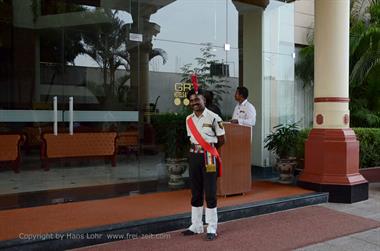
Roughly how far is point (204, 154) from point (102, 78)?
493 centimetres

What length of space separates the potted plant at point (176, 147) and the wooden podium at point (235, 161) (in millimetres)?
1237

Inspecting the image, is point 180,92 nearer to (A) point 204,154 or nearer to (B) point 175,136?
(B) point 175,136

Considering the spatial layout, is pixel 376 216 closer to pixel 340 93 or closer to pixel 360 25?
pixel 340 93

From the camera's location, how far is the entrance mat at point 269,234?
4.80m

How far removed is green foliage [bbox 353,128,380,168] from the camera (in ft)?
A: 29.7

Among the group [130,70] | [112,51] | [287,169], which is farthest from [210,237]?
[112,51]

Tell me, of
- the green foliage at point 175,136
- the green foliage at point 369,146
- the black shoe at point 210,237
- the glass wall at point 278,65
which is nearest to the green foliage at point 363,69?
the glass wall at point 278,65

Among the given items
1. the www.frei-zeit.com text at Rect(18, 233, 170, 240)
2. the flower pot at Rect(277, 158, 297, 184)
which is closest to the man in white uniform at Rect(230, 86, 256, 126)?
the flower pot at Rect(277, 158, 297, 184)

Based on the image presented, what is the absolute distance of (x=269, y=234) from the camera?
5305 mm

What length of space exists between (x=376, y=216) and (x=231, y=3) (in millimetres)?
5888

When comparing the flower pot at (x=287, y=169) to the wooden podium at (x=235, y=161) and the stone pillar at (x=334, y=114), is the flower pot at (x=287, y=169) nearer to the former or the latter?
the stone pillar at (x=334, y=114)

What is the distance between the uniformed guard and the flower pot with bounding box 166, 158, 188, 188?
2.55 meters

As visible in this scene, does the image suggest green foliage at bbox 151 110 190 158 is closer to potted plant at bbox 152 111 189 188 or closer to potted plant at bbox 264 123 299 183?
potted plant at bbox 152 111 189 188

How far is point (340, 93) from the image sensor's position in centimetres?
722
